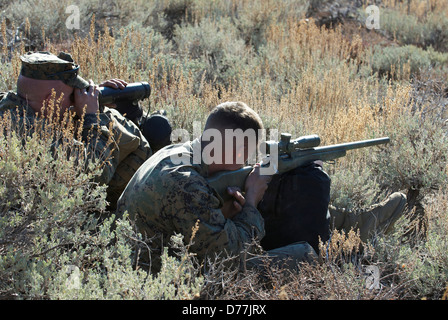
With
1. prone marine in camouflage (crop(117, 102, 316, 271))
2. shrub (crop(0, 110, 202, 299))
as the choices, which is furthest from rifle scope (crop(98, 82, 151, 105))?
prone marine in camouflage (crop(117, 102, 316, 271))

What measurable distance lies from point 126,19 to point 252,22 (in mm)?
2309

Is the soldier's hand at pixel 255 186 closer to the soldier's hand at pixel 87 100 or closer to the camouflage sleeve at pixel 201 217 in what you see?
the camouflage sleeve at pixel 201 217

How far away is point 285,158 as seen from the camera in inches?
148

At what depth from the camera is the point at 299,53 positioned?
8.24 metres

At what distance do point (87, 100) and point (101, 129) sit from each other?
0.31 meters

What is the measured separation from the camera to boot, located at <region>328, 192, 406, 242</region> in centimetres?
430

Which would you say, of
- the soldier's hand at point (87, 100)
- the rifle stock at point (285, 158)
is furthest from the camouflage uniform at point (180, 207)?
the soldier's hand at point (87, 100)

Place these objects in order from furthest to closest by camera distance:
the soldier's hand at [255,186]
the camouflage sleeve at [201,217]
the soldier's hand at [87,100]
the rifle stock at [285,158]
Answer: the soldier's hand at [87,100] < the soldier's hand at [255,186] < the rifle stock at [285,158] < the camouflage sleeve at [201,217]

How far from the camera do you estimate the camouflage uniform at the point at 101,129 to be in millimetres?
3875

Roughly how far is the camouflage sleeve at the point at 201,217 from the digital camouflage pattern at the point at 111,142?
3.00ft

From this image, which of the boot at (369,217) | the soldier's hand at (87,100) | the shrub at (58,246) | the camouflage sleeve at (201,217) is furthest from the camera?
the boot at (369,217)

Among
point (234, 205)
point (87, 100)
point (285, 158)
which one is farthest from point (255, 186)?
point (87, 100)
